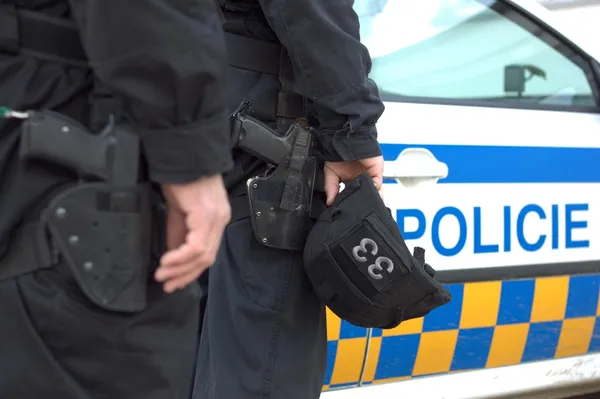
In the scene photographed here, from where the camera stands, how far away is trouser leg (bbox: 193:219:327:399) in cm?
127

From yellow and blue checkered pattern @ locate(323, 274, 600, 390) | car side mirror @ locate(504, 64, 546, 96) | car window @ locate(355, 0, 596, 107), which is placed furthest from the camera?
car side mirror @ locate(504, 64, 546, 96)

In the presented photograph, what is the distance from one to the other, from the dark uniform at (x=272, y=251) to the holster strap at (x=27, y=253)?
0.51 meters

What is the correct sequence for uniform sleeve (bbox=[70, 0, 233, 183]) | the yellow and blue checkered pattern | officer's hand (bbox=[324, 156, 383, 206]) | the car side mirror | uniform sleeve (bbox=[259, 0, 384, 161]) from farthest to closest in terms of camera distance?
1. the car side mirror
2. the yellow and blue checkered pattern
3. officer's hand (bbox=[324, 156, 383, 206])
4. uniform sleeve (bbox=[259, 0, 384, 161])
5. uniform sleeve (bbox=[70, 0, 233, 183])

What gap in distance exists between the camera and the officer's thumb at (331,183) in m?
1.31

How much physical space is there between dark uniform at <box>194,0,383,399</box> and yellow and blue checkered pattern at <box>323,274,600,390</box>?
378 mm

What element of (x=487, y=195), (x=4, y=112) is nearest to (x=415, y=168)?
(x=487, y=195)

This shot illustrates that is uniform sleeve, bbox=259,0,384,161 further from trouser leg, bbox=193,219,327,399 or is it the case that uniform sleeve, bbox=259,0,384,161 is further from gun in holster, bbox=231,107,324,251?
trouser leg, bbox=193,219,327,399

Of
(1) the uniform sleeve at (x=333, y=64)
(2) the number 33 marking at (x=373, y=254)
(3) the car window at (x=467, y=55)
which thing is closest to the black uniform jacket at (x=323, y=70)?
(1) the uniform sleeve at (x=333, y=64)

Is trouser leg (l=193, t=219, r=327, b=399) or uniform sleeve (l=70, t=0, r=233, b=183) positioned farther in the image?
trouser leg (l=193, t=219, r=327, b=399)

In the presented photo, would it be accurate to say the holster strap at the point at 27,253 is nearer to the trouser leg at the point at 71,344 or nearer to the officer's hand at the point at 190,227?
the trouser leg at the point at 71,344

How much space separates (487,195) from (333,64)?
0.77 meters

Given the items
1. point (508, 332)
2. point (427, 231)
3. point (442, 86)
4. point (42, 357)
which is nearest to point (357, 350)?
point (427, 231)

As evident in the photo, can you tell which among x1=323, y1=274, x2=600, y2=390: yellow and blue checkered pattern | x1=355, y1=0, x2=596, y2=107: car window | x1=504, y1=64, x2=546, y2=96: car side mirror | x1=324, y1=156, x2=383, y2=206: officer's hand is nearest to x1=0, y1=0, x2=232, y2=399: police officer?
x1=324, y1=156, x2=383, y2=206: officer's hand

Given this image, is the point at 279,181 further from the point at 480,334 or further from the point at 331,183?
the point at 480,334
